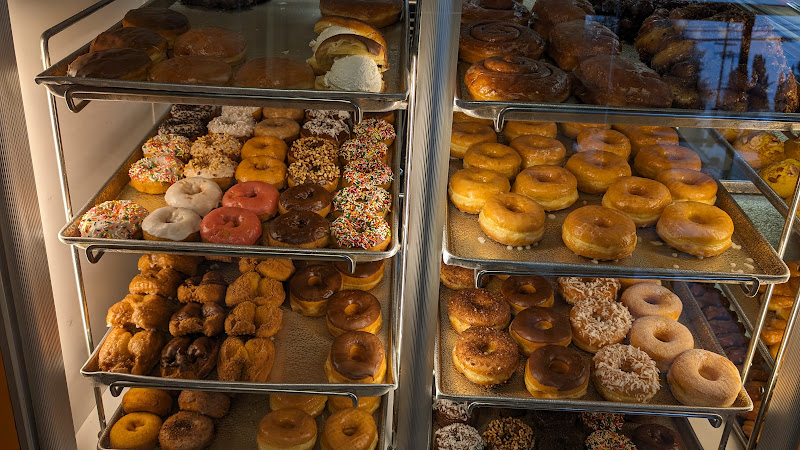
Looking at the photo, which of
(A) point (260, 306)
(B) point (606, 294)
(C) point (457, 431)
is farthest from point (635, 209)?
(A) point (260, 306)

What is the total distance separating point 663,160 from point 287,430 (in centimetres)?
179

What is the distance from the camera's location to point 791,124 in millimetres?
2076

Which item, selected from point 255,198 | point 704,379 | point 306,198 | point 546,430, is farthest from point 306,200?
point 704,379

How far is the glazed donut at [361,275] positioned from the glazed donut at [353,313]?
0.09 metres

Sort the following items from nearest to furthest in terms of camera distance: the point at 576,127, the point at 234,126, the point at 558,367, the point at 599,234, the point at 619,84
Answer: the point at 619,84 → the point at 599,234 → the point at 558,367 → the point at 576,127 → the point at 234,126

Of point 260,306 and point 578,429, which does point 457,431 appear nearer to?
point 578,429

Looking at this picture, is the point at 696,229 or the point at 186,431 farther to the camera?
the point at 186,431

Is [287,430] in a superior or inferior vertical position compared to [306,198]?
inferior

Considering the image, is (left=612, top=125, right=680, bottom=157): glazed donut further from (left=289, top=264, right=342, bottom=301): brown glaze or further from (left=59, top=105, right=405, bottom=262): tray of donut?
(left=289, top=264, right=342, bottom=301): brown glaze

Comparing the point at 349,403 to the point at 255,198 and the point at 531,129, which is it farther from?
the point at 531,129

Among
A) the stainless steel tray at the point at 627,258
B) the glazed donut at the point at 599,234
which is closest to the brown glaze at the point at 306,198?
the stainless steel tray at the point at 627,258

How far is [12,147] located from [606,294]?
226cm

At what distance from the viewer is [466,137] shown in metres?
2.86

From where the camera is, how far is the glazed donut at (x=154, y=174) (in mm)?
2674
